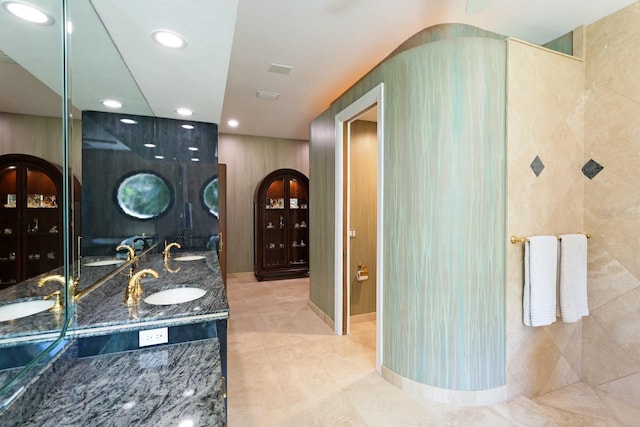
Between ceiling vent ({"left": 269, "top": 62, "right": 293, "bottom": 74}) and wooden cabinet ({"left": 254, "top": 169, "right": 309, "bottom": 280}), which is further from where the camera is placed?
wooden cabinet ({"left": 254, "top": 169, "right": 309, "bottom": 280})

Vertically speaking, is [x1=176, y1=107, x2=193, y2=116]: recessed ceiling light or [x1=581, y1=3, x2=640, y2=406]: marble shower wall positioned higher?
[x1=176, y1=107, x2=193, y2=116]: recessed ceiling light

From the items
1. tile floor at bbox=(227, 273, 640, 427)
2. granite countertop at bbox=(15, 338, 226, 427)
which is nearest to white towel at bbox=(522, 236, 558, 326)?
tile floor at bbox=(227, 273, 640, 427)

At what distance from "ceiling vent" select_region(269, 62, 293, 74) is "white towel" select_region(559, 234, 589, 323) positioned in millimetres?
2834

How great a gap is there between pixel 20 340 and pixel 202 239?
106 inches

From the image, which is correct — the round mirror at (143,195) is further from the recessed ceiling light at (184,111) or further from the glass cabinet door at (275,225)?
the glass cabinet door at (275,225)

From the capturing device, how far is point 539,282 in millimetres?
1999

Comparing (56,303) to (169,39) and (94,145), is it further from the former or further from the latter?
(169,39)

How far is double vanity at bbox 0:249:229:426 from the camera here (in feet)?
2.87

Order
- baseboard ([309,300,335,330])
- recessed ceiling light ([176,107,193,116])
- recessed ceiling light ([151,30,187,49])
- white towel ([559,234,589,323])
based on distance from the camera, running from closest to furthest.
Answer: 1. recessed ceiling light ([151,30,187,49])
2. white towel ([559,234,589,323])
3. recessed ceiling light ([176,107,193,116])
4. baseboard ([309,300,335,330])

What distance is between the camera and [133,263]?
2.20 metres

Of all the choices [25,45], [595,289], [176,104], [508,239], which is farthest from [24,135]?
[595,289]

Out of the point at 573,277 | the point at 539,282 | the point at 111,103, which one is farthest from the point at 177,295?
the point at 573,277

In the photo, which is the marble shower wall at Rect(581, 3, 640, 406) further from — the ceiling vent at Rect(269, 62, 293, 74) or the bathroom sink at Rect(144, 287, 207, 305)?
the bathroom sink at Rect(144, 287, 207, 305)

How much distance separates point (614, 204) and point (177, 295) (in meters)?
3.24
